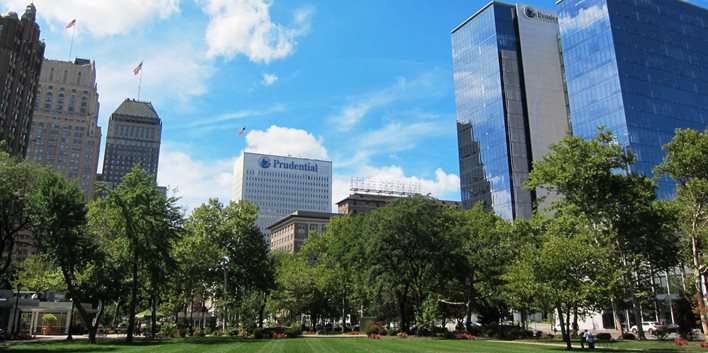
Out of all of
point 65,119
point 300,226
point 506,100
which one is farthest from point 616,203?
point 65,119

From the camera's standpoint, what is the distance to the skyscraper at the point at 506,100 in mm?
112688

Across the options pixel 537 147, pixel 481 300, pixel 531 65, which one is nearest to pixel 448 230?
pixel 481 300

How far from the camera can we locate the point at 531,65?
119875 mm

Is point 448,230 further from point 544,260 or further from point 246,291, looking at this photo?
point 246,291

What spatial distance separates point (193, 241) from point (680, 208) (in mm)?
51175

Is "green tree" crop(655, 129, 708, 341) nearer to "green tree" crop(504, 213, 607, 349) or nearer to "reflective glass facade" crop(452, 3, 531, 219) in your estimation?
"green tree" crop(504, 213, 607, 349)

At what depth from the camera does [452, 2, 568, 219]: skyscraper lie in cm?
11269

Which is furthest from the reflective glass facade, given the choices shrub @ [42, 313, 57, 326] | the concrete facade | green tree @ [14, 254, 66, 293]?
green tree @ [14, 254, 66, 293]

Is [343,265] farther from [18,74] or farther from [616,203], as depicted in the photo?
[18,74]

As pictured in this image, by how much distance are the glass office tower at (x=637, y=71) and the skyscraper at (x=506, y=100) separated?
10645 mm

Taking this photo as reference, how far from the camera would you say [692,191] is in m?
42.0

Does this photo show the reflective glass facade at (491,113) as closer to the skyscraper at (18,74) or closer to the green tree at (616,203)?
the green tree at (616,203)

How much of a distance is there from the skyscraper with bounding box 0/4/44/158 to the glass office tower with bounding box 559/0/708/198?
11442cm

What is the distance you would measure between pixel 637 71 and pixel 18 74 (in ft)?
413
